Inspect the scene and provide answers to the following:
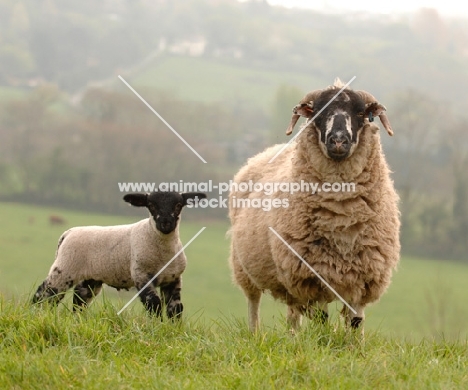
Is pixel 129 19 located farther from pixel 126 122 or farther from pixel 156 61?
pixel 126 122

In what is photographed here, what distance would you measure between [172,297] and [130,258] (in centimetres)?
50

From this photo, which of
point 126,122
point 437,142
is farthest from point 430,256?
point 126,122

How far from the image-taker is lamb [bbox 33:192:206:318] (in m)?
5.98

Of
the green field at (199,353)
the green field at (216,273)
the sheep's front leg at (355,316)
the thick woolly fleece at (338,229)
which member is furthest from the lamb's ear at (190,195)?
the green field at (216,273)

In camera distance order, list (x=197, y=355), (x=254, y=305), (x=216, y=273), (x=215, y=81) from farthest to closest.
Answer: (x=215, y=81)
(x=216, y=273)
(x=254, y=305)
(x=197, y=355)

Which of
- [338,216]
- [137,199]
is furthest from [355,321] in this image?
[137,199]

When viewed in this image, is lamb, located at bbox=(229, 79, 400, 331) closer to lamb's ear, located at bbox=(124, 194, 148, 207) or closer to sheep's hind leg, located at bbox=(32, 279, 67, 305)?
lamb's ear, located at bbox=(124, 194, 148, 207)

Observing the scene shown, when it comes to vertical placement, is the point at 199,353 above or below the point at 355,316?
above

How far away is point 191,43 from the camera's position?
3570 inches

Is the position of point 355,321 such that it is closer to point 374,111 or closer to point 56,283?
point 374,111

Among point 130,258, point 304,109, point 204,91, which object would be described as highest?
point 204,91

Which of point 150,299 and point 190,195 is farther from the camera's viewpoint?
point 190,195

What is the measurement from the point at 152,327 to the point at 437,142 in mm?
43371

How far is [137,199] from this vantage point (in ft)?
20.1
